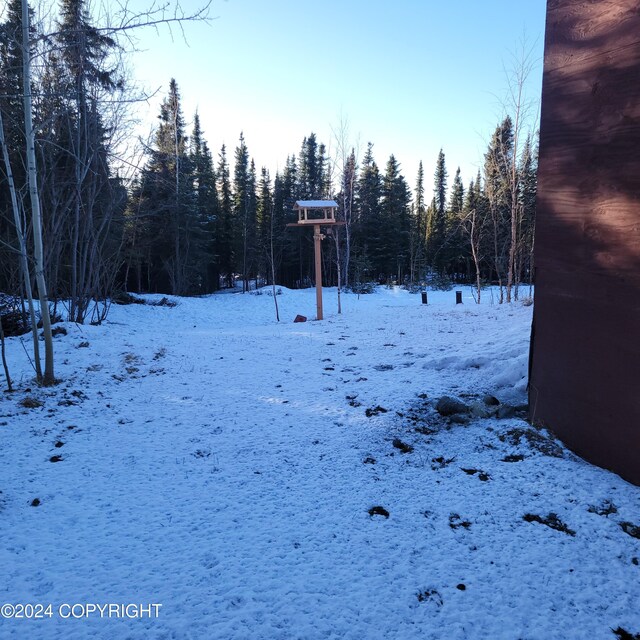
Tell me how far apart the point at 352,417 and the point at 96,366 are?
4791 millimetres

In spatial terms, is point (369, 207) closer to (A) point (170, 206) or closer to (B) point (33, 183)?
(A) point (170, 206)

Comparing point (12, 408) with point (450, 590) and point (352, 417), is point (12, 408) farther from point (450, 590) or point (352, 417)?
point (450, 590)

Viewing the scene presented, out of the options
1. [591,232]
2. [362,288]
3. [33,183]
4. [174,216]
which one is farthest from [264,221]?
[591,232]

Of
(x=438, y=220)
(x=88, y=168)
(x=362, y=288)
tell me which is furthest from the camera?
(x=438, y=220)

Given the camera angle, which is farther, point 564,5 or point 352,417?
point 352,417

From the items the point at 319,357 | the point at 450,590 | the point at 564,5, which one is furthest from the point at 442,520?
the point at 319,357

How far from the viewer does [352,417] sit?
4.14 m

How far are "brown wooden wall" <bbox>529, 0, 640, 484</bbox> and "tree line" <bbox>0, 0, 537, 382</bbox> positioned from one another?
3.37m

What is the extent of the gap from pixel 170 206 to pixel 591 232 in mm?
14128

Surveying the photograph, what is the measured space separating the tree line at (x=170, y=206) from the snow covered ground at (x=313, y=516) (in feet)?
10.7

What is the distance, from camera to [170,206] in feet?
46.5
